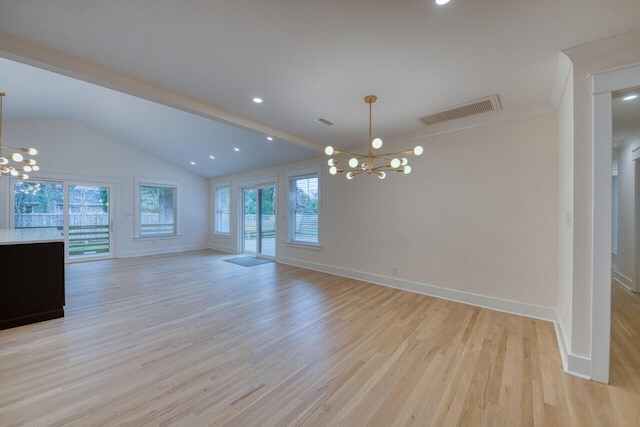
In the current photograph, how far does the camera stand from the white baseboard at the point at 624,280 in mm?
4002

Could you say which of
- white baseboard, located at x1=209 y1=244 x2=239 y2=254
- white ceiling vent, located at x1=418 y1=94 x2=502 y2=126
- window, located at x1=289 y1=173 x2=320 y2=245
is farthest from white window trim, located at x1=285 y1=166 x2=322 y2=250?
white ceiling vent, located at x1=418 y1=94 x2=502 y2=126

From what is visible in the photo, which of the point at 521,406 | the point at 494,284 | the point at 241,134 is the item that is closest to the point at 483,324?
the point at 494,284

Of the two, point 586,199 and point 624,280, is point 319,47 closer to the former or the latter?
point 586,199

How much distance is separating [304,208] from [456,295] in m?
3.76

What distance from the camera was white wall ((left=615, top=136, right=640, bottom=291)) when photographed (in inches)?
156

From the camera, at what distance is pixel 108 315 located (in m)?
3.22

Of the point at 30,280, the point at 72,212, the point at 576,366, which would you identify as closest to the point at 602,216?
the point at 576,366

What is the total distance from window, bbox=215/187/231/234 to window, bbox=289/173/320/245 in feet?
9.93

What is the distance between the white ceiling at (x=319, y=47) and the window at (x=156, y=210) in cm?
471

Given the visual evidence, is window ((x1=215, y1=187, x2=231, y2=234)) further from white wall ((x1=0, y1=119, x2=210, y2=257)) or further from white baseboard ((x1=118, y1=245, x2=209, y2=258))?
white baseboard ((x1=118, y1=245, x2=209, y2=258))

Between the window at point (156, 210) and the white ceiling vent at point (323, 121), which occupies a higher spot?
the white ceiling vent at point (323, 121)

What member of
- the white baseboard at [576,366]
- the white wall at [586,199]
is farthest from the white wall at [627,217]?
the white baseboard at [576,366]

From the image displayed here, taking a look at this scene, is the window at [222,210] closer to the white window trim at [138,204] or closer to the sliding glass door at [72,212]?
the white window trim at [138,204]

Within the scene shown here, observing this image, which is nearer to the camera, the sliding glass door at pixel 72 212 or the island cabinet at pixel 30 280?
the island cabinet at pixel 30 280
